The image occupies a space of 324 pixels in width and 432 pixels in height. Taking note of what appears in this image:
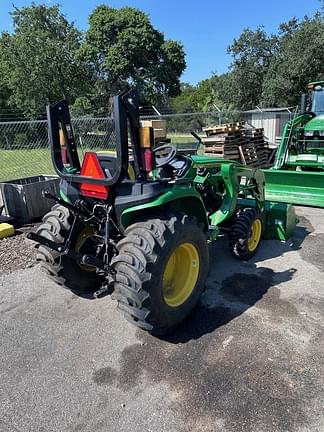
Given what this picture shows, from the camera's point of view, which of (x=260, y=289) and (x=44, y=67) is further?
(x=44, y=67)

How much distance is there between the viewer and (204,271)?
10.6 ft

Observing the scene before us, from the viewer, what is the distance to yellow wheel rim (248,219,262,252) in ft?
15.0

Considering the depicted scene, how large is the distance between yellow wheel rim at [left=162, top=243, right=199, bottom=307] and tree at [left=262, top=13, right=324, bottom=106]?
25.0 m

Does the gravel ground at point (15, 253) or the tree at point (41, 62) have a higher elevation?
the tree at point (41, 62)

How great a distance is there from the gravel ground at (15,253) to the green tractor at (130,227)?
1.42m

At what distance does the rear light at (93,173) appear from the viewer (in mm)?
2855

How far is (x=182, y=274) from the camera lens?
3.24 m

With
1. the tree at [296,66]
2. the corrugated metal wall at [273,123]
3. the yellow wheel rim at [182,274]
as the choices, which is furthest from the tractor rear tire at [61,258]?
the tree at [296,66]

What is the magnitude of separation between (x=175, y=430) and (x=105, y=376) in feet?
2.28

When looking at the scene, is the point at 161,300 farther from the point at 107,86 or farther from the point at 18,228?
the point at 107,86

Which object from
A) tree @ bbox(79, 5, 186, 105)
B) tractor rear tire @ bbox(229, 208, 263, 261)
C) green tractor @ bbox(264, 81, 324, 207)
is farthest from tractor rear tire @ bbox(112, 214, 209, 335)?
tree @ bbox(79, 5, 186, 105)

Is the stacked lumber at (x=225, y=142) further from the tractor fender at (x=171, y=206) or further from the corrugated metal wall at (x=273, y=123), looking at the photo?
the corrugated metal wall at (x=273, y=123)

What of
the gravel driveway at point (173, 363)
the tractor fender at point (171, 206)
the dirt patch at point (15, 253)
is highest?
the tractor fender at point (171, 206)

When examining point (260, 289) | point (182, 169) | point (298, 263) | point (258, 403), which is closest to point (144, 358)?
point (258, 403)
